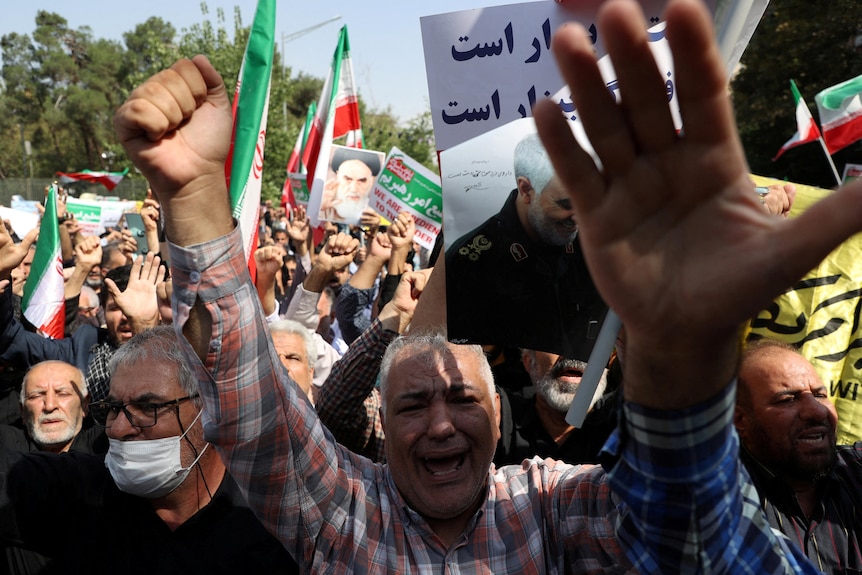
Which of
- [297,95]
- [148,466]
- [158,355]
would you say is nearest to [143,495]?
[148,466]

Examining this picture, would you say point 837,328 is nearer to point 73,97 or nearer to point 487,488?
point 487,488

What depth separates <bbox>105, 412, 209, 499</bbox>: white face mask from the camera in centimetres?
250

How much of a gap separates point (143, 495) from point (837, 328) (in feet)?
8.06

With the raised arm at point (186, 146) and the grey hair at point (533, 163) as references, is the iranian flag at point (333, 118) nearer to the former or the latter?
the grey hair at point (533, 163)

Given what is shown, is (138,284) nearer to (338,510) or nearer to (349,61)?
(338,510)

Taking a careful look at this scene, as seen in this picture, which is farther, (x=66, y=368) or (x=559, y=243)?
(x=66, y=368)

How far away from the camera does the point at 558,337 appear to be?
2338mm

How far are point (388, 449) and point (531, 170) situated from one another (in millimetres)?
836

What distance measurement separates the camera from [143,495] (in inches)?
99.7

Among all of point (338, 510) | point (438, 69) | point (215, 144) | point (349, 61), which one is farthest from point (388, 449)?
point (349, 61)

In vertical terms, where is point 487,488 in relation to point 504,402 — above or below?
above

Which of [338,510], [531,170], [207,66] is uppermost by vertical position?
[207,66]

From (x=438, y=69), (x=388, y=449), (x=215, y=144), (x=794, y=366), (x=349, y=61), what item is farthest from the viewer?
(x=349, y=61)

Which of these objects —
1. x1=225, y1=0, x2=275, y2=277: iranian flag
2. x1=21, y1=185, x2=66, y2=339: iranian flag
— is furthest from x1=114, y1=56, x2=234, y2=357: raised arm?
x1=21, y1=185, x2=66, y2=339: iranian flag
